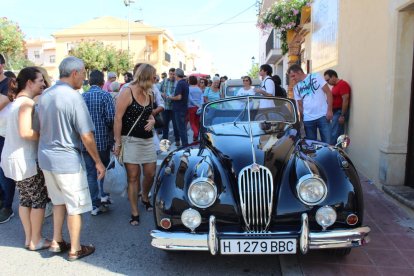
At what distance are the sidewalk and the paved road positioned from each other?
1.25 feet

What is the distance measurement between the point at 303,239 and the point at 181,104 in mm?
6393

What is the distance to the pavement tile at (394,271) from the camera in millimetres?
3127

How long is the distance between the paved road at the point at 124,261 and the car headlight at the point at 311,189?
730mm

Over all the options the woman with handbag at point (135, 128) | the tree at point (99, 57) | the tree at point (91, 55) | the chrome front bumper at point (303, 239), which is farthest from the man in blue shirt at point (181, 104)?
the tree at point (91, 55)

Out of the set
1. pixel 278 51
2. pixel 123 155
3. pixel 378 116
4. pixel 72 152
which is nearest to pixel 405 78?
pixel 378 116

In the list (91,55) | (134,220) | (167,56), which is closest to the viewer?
(134,220)

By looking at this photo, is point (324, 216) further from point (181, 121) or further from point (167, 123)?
point (167, 123)

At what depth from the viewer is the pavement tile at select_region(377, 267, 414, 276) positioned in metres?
3.13

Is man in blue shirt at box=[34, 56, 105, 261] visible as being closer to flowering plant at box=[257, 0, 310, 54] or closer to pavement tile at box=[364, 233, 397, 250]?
pavement tile at box=[364, 233, 397, 250]

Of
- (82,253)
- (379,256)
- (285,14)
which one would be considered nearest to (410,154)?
(379,256)

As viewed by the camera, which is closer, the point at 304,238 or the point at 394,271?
the point at 304,238

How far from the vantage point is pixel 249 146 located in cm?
358

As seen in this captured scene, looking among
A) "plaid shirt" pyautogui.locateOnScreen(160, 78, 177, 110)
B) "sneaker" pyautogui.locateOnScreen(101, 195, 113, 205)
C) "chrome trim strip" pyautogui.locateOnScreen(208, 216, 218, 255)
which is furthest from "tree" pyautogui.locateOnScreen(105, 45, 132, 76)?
"chrome trim strip" pyautogui.locateOnScreen(208, 216, 218, 255)

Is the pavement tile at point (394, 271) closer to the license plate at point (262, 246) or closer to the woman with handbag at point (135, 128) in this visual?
the license plate at point (262, 246)
